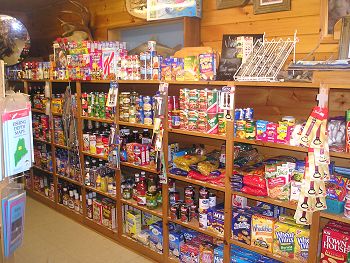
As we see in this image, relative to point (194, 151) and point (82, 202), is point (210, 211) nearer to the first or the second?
point (194, 151)

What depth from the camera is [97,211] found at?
11.2 ft

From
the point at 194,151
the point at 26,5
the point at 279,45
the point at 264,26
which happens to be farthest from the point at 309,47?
the point at 26,5

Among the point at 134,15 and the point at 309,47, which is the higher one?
the point at 134,15

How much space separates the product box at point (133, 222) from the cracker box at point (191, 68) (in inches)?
55.1

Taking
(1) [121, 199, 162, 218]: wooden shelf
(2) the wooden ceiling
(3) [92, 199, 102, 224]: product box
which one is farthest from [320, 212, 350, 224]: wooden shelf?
(2) the wooden ceiling

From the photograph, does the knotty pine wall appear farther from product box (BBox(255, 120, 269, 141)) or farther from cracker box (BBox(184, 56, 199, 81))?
product box (BBox(255, 120, 269, 141))

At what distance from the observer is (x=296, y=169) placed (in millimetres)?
1972

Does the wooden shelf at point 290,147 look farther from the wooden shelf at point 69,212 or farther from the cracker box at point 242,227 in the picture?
the wooden shelf at point 69,212

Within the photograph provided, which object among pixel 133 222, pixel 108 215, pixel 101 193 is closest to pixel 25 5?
pixel 101 193

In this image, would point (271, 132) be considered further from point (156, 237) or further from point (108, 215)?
point (108, 215)

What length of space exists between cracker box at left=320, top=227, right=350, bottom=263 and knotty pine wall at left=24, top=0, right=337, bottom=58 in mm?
1083

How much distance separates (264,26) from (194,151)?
3.60 ft

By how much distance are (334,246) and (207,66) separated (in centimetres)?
134

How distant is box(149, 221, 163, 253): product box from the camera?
2811mm
